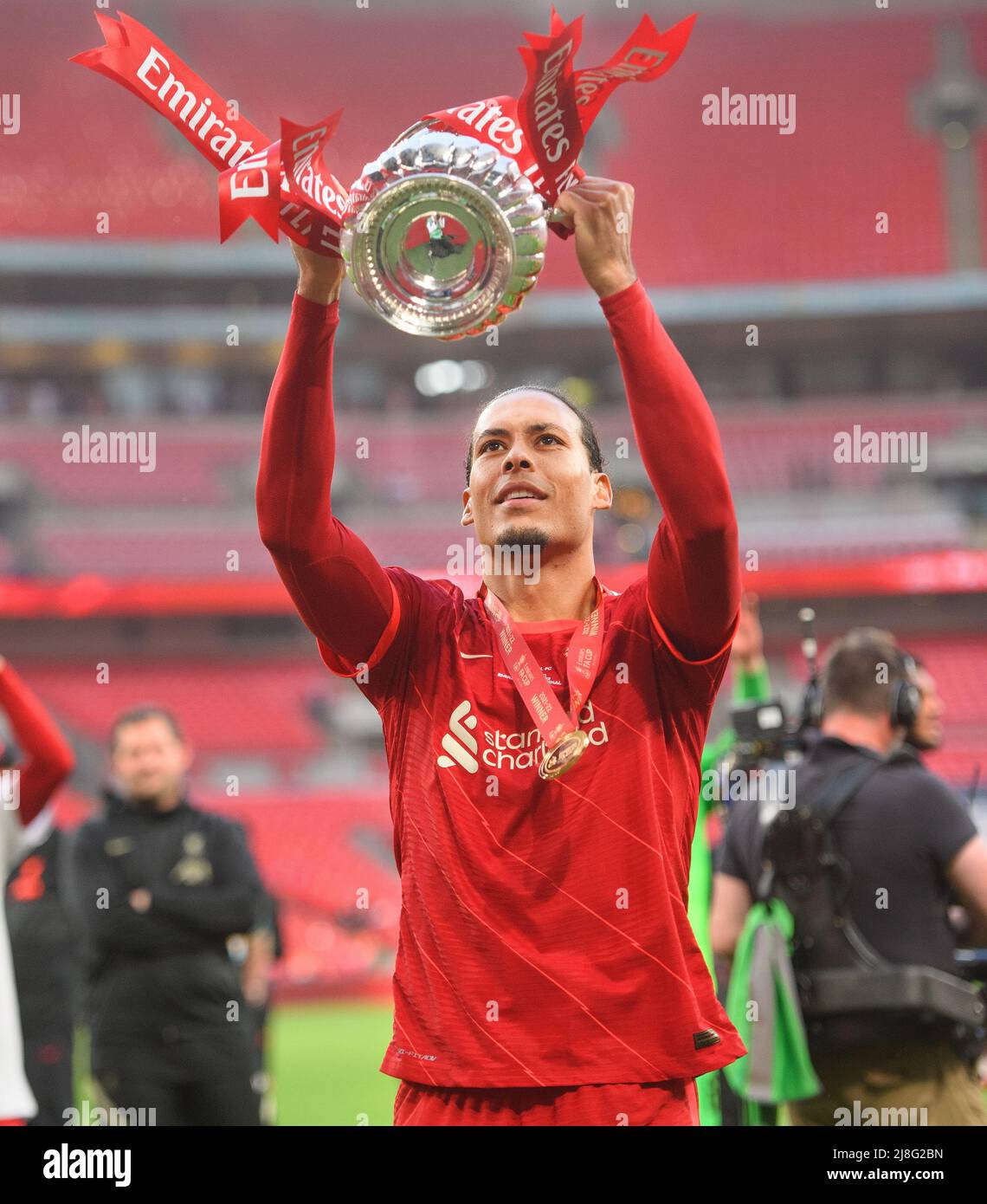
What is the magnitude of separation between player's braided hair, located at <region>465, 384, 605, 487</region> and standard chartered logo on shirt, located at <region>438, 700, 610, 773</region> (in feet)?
1.69

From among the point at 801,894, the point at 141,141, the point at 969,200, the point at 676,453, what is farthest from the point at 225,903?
the point at 969,200

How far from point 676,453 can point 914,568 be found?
57.2 feet

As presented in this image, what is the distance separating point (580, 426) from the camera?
237 cm

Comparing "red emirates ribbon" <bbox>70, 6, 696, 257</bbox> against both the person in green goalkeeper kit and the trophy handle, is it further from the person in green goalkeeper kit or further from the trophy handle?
the person in green goalkeeper kit

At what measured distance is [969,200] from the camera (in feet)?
69.7

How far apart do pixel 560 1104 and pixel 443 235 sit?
1256 mm

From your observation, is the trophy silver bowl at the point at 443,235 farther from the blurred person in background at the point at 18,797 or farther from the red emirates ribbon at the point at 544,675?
the blurred person in background at the point at 18,797

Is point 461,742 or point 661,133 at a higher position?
point 661,133

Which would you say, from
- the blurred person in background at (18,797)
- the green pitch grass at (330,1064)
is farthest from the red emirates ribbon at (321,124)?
the green pitch grass at (330,1064)
